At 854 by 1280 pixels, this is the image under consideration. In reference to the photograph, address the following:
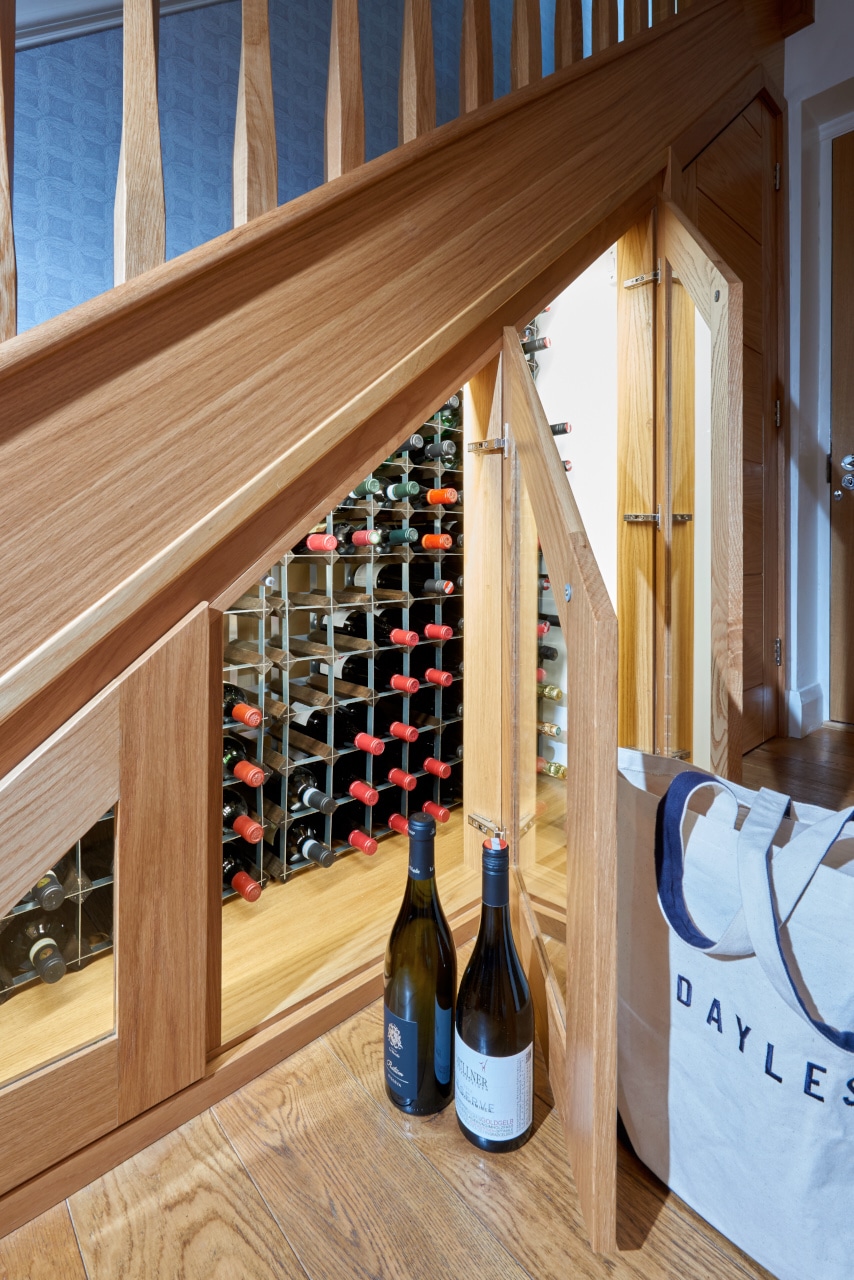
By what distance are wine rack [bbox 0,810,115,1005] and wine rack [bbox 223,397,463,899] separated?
314mm

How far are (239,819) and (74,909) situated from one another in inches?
12.3

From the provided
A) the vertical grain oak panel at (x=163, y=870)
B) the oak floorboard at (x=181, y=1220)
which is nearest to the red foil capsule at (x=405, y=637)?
the vertical grain oak panel at (x=163, y=870)

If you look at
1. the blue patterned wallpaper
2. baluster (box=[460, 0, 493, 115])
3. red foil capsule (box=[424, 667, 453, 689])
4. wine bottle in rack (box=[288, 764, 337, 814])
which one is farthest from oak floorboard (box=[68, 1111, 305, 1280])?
baluster (box=[460, 0, 493, 115])

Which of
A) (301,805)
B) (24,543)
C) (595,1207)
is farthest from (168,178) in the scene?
(595,1207)

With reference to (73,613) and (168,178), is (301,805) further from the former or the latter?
(168,178)

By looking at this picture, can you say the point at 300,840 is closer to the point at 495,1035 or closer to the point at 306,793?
the point at 306,793

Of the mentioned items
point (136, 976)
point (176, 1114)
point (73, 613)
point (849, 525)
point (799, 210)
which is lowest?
point (176, 1114)

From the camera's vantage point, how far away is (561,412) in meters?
1.32

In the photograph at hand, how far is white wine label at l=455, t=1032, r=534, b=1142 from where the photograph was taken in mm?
665

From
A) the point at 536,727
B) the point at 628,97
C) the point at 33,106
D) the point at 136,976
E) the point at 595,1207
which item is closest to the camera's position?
the point at 595,1207

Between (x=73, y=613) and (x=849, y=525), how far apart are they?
7.00 feet

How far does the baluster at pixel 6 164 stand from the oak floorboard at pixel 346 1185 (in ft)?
2.65

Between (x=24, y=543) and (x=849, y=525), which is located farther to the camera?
(x=849, y=525)

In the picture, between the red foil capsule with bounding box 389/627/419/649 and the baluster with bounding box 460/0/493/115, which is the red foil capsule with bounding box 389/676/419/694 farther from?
the baluster with bounding box 460/0/493/115
